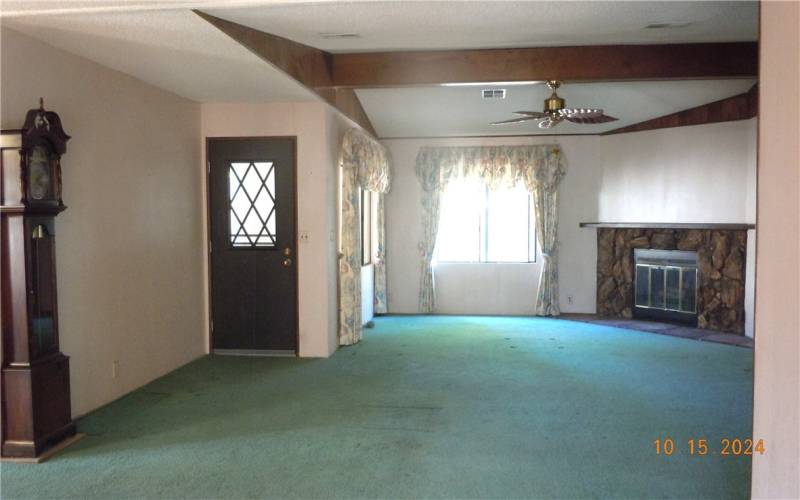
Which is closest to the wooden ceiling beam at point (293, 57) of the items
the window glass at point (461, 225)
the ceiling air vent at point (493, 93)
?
the ceiling air vent at point (493, 93)

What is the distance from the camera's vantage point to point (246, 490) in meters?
2.88

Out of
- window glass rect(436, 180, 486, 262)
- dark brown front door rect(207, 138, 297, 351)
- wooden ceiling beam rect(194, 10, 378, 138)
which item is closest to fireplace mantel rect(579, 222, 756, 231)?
window glass rect(436, 180, 486, 262)

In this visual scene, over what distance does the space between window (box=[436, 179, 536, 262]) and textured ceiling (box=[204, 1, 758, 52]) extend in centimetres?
366

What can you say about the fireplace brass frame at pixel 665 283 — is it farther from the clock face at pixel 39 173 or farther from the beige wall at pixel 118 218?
the clock face at pixel 39 173

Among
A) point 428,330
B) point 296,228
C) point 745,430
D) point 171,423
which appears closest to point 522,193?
point 428,330

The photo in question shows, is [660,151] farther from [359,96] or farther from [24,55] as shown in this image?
[24,55]

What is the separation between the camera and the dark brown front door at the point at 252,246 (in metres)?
5.57

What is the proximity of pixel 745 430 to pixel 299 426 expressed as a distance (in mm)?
2789

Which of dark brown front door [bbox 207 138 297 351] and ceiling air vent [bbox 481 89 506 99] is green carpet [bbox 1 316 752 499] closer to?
dark brown front door [bbox 207 138 297 351]

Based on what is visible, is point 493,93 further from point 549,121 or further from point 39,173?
point 39,173

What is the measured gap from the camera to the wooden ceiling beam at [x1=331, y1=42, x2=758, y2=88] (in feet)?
15.5

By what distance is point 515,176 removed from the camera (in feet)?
26.0

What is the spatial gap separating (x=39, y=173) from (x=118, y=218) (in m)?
1.03

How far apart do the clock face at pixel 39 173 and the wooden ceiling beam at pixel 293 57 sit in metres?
1.21
